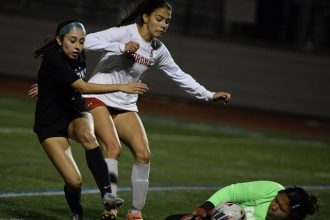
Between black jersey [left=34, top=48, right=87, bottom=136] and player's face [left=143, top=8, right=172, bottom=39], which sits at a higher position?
player's face [left=143, top=8, right=172, bottom=39]

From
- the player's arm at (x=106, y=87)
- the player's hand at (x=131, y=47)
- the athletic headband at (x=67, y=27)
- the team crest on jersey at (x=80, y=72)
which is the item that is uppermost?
the athletic headband at (x=67, y=27)

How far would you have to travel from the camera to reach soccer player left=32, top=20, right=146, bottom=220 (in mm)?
8188

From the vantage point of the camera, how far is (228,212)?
291 inches

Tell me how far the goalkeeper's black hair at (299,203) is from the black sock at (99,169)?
1.60 metres

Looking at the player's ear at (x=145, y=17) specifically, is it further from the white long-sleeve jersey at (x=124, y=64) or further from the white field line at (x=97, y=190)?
the white field line at (x=97, y=190)

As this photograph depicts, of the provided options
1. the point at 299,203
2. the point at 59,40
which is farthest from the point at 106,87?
the point at 299,203

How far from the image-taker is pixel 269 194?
7.64 metres

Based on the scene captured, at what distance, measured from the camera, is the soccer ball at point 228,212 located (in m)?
7.39

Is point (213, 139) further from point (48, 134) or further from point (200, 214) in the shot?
point (200, 214)

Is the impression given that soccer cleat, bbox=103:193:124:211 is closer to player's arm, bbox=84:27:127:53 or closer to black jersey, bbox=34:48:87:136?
black jersey, bbox=34:48:87:136

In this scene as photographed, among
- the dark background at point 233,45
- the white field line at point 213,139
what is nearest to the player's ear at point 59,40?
the white field line at point 213,139

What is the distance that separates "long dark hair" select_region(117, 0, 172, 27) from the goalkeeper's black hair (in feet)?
8.15

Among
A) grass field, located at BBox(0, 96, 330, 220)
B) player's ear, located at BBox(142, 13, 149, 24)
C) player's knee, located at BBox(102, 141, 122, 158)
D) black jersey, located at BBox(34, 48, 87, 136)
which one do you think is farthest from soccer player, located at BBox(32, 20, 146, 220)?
player's ear, located at BBox(142, 13, 149, 24)

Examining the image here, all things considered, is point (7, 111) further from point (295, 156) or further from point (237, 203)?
point (237, 203)
